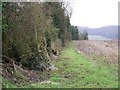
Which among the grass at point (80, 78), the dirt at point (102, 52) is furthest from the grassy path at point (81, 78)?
the dirt at point (102, 52)

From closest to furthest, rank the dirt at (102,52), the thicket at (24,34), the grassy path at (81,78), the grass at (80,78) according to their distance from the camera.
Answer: the grass at (80,78) → the grassy path at (81,78) → the thicket at (24,34) → the dirt at (102,52)

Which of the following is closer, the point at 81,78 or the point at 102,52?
the point at 81,78

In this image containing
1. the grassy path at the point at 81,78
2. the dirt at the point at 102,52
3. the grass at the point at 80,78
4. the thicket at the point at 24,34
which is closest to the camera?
the grass at the point at 80,78

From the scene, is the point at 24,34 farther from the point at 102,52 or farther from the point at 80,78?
the point at 102,52

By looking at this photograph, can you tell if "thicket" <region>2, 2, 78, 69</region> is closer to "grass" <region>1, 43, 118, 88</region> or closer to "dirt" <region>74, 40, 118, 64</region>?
"grass" <region>1, 43, 118, 88</region>

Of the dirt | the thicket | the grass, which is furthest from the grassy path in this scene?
the dirt

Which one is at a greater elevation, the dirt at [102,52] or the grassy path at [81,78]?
the dirt at [102,52]

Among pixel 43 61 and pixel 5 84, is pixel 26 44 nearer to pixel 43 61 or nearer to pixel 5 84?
pixel 43 61

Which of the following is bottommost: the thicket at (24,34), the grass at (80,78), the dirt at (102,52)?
the grass at (80,78)

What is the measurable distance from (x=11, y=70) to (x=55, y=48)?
9454 mm

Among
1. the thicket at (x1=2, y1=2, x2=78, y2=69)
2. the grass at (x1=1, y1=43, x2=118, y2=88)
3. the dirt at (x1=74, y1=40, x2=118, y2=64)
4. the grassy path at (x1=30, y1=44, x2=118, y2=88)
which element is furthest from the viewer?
the dirt at (x1=74, y1=40, x2=118, y2=64)

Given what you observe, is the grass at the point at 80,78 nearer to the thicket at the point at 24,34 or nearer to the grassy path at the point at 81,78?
the grassy path at the point at 81,78

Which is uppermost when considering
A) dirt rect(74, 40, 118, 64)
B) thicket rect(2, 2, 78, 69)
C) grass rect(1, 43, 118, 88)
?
thicket rect(2, 2, 78, 69)

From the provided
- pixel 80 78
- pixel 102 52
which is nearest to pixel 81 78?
pixel 80 78
